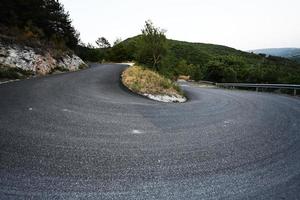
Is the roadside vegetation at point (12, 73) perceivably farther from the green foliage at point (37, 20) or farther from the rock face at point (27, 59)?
the green foliage at point (37, 20)

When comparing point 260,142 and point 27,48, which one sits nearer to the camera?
point 260,142

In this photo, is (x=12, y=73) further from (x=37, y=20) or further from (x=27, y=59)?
(x=37, y=20)

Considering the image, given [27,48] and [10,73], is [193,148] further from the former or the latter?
[27,48]

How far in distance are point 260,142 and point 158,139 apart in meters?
2.40

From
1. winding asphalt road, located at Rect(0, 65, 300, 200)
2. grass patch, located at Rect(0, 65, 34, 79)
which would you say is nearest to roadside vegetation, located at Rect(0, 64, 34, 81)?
grass patch, located at Rect(0, 65, 34, 79)

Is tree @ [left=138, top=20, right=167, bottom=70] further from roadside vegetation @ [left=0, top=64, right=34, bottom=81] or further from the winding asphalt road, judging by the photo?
the winding asphalt road

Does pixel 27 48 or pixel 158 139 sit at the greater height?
pixel 27 48

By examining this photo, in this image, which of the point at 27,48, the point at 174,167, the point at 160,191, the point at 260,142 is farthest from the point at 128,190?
the point at 27,48

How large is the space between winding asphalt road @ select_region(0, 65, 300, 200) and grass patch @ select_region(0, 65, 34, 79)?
9168mm

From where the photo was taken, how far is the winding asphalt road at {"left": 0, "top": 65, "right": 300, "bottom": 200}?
3.96m

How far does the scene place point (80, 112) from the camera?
28.5 feet

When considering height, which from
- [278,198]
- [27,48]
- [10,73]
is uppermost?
[27,48]

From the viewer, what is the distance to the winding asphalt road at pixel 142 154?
13.0 ft

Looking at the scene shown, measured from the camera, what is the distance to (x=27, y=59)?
69.5 ft
